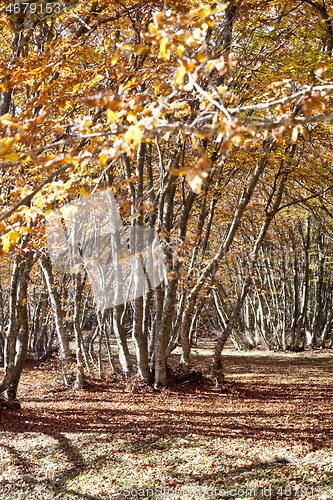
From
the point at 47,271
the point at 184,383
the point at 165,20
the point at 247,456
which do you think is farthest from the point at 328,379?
the point at 165,20

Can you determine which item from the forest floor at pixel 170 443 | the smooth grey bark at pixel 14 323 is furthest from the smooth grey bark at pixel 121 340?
the smooth grey bark at pixel 14 323

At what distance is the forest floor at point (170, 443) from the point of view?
13.8 ft

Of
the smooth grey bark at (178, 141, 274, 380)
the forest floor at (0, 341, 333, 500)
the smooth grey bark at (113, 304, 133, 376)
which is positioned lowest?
the forest floor at (0, 341, 333, 500)

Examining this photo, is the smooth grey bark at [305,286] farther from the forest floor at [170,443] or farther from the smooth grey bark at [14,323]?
the smooth grey bark at [14,323]

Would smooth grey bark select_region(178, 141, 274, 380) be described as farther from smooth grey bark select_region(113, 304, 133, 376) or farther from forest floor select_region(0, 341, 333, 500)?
smooth grey bark select_region(113, 304, 133, 376)

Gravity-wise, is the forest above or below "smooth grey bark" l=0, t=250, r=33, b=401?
above

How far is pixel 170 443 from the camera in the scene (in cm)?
540

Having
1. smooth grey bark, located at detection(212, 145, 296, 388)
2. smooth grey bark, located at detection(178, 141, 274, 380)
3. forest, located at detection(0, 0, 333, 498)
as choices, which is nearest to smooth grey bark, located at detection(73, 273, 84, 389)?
forest, located at detection(0, 0, 333, 498)

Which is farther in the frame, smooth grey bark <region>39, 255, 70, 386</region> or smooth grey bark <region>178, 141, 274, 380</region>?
smooth grey bark <region>39, 255, 70, 386</region>

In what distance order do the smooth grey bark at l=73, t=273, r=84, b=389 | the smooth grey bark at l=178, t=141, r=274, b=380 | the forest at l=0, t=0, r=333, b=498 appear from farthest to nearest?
the smooth grey bark at l=73, t=273, r=84, b=389 < the smooth grey bark at l=178, t=141, r=274, b=380 < the forest at l=0, t=0, r=333, b=498

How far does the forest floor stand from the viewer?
4199 millimetres

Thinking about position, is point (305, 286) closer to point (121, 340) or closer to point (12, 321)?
point (121, 340)

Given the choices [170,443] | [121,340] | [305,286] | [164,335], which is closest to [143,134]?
[170,443]

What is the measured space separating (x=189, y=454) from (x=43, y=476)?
1.90m
